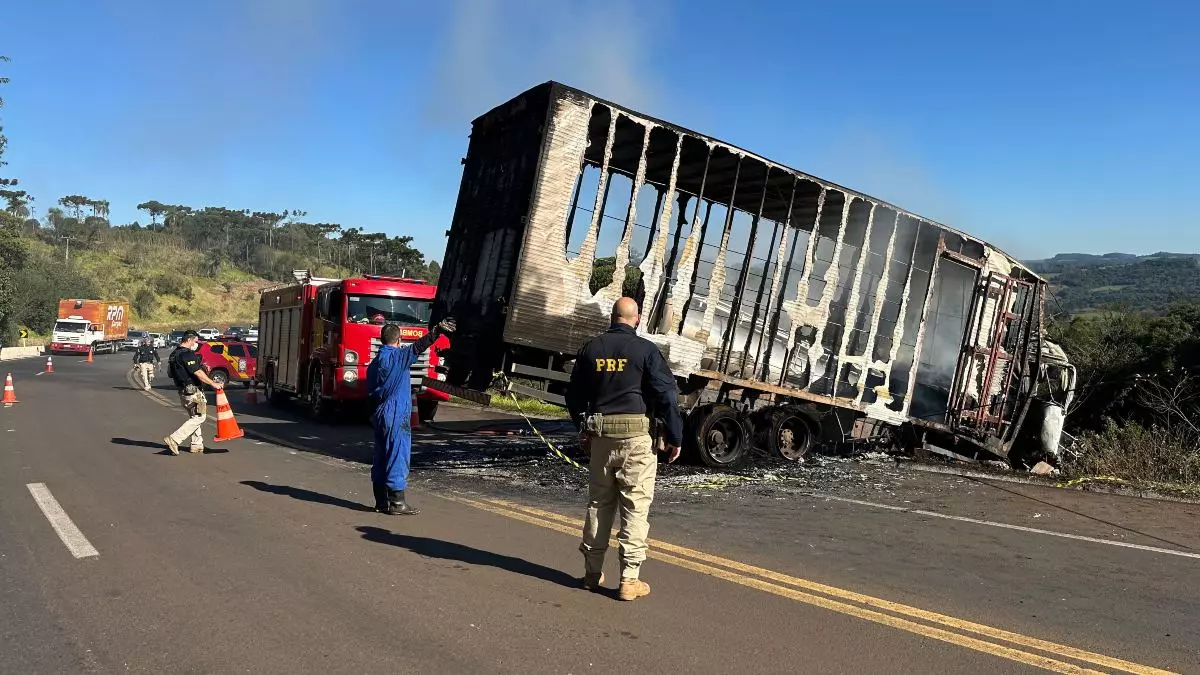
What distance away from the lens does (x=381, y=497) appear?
746cm

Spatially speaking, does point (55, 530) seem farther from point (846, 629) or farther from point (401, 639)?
point (846, 629)

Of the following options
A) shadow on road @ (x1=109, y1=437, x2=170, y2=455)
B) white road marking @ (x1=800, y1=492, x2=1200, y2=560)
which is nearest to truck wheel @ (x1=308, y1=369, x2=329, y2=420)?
shadow on road @ (x1=109, y1=437, x2=170, y2=455)

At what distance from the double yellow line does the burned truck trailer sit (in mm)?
3666

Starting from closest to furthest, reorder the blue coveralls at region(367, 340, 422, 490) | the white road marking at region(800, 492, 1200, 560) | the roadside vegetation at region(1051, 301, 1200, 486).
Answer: the white road marking at region(800, 492, 1200, 560), the blue coveralls at region(367, 340, 422, 490), the roadside vegetation at region(1051, 301, 1200, 486)

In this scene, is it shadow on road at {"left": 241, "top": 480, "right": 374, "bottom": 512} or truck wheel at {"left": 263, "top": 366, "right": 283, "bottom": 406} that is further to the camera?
truck wheel at {"left": 263, "top": 366, "right": 283, "bottom": 406}

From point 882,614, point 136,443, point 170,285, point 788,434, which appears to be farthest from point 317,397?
point 170,285

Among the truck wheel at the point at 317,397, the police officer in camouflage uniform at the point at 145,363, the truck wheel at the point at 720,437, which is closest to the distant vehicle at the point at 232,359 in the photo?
the police officer in camouflage uniform at the point at 145,363

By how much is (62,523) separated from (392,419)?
2629mm

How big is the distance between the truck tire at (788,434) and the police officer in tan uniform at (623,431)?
20.3 feet

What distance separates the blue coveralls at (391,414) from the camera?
7.32 m

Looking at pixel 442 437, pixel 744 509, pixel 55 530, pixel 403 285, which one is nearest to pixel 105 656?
pixel 55 530

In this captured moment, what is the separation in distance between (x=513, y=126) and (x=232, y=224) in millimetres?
137283

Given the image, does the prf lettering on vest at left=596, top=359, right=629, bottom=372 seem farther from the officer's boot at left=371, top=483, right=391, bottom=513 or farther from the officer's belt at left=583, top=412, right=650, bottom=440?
the officer's boot at left=371, top=483, right=391, bottom=513

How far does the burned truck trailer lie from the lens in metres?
9.31
